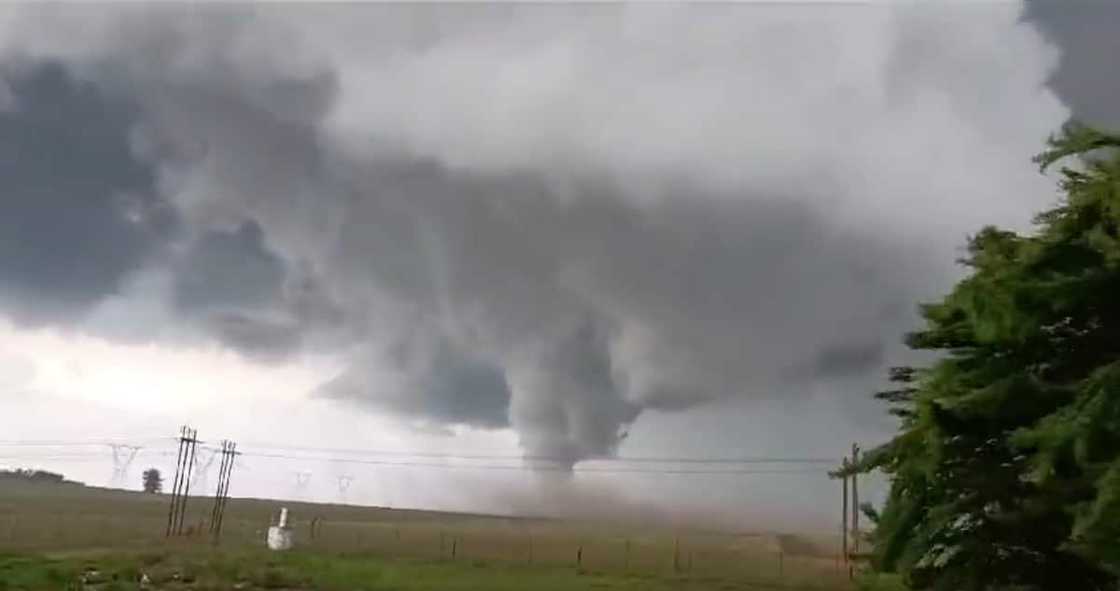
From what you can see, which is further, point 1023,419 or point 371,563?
point 371,563

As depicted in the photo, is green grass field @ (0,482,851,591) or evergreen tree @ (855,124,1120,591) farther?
green grass field @ (0,482,851,591)

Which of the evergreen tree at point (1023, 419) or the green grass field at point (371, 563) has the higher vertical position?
the evergreen tree at point (1023, 419)

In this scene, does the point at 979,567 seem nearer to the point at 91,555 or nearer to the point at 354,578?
the point at 354,578

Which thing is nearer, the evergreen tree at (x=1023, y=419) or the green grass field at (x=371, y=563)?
the evergreen tree at (x=1023, y=419)

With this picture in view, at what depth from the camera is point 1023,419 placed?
17.0 metres

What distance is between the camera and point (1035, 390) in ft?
54.1

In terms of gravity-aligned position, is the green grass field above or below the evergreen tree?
below

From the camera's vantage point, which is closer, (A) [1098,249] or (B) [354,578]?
(A) [1098,249]

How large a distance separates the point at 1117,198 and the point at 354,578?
1554 inches

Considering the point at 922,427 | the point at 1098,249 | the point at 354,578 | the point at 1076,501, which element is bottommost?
the point at 354,578

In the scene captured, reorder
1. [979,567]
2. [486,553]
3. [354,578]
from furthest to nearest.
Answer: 1. [486,553]
2. [354,578]
3. [979,567]

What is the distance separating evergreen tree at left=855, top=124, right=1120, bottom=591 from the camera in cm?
1502

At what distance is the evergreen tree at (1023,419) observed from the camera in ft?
49.3

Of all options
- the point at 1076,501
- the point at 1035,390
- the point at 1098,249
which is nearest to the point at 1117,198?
the point at 1098,249
